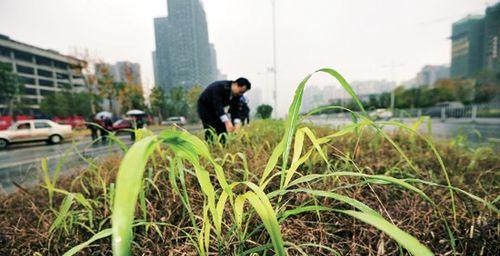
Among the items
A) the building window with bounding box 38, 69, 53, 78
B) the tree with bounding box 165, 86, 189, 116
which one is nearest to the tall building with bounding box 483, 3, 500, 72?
the tree with bounding box 165, 86, 189, 116

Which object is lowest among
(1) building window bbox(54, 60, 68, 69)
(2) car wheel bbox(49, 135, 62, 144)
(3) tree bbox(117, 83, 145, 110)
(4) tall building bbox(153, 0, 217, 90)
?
(2) car wheel bbox(49, 135, 62, 144)

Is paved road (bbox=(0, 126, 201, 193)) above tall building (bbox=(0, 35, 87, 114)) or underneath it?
underneath

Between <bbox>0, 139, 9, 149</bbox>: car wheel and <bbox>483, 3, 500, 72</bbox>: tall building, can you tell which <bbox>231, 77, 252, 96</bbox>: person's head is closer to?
<bbox>0, 139, 9, 149</bbox>: car wheel

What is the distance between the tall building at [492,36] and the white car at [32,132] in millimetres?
69982

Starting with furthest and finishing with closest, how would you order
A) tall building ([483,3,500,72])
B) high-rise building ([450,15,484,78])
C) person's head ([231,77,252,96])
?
1. high-rise building ([450,15,484,78])
2. tall building ([483,3,500,72])
3. person's head ([231,77,252,96])

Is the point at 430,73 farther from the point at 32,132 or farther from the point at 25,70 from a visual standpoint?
the point at 25,70

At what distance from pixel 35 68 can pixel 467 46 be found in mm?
111537

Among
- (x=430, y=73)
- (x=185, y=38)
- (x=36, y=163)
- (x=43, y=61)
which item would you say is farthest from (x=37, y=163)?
(x=430, y=73)

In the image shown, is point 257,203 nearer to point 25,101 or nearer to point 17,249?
point 17,249

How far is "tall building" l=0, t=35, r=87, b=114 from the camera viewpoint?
136 feet

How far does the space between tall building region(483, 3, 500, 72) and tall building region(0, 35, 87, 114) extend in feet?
270

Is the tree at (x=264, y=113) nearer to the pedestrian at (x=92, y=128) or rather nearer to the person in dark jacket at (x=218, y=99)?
the person in dark jacket at (x=218, y=99)

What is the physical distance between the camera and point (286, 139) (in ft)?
1.72

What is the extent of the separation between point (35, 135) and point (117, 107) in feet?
93.4
